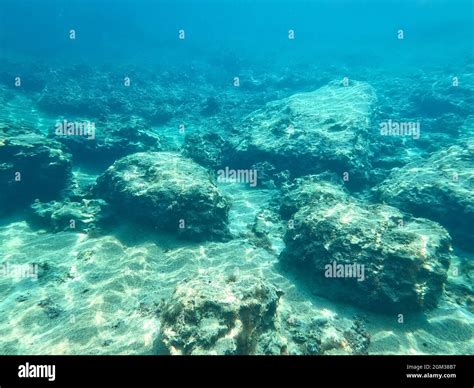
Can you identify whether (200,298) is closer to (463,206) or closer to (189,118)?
(463,206)

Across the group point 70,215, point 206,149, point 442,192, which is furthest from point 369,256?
point 206,149

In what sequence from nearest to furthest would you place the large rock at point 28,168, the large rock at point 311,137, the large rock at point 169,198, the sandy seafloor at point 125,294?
the sandy seafloor at point 125,294, the large rock at point 169,198, the large rock at point 28,168, the large rock at point 311,137

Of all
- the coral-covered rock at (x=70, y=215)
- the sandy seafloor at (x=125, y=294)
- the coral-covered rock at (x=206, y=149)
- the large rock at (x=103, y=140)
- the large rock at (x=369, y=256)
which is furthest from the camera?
the large rock at (x=103, y=140)

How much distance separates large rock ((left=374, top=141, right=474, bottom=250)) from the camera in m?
11.2

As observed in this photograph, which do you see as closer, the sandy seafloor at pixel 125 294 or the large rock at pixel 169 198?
the sandy seafloor at pixel 125 294

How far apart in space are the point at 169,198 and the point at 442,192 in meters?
8.98

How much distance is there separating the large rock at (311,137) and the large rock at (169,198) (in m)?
4.55

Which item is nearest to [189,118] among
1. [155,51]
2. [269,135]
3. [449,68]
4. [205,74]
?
[269,135]

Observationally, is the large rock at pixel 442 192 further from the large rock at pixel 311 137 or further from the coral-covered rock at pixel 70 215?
the coral-covered rock at pixel 70 215

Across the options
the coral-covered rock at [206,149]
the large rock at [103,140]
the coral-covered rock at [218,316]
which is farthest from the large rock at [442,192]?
the large rock at [103,140]

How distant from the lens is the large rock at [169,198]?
1109cm
